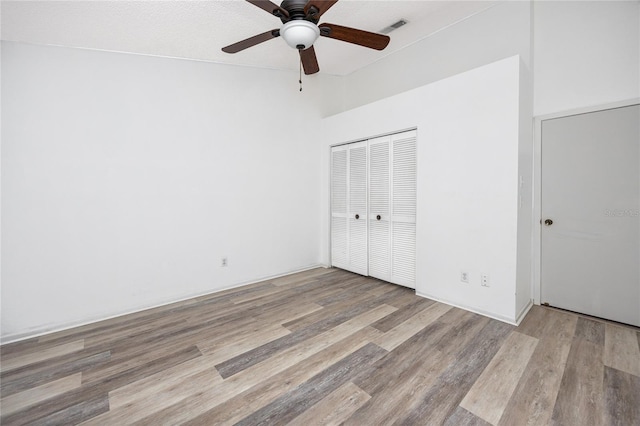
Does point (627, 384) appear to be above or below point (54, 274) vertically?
below

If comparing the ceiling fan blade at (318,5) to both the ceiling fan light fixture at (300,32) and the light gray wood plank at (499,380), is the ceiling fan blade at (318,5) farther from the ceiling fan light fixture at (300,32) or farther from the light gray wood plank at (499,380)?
the light gray wood plank at (499,380)

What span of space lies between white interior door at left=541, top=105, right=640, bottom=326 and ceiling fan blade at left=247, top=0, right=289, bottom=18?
291 centimetres

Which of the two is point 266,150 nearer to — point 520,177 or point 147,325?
point 147,325

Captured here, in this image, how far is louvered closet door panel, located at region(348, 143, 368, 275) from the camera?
414 cm

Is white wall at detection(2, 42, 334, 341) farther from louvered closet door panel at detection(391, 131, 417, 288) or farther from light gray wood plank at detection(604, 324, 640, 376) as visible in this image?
light gray wood plank at detection(604, 324, 640, 376)

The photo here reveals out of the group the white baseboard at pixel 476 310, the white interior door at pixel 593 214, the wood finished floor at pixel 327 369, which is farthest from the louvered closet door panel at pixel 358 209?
the white interior door at pixel 593 214

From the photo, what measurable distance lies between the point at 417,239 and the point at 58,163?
151 inches

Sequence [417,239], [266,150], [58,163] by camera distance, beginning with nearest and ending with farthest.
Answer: [58,163]
[417,239]
[266,150]

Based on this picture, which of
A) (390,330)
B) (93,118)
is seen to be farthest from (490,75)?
(93,118)

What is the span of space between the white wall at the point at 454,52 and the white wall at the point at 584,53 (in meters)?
0.22

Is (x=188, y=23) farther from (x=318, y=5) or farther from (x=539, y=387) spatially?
(x=539, y=387)

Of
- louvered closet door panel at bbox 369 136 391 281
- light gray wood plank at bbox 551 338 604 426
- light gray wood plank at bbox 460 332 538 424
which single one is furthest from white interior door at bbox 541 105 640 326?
louvered closet door panel at bbox 369 136 391 281

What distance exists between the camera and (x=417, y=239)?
3.39m

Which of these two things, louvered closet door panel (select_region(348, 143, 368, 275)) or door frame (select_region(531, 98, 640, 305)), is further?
louvered closet door panel (select_region(348, 143, 368, 275))
